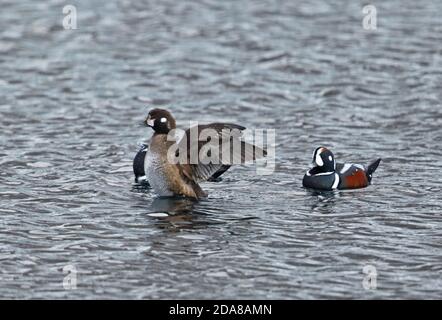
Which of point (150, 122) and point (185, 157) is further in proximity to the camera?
point (150, 122)

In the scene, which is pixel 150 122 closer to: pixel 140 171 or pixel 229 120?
pixel 140 171

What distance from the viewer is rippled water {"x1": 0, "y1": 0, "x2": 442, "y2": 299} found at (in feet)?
34.8

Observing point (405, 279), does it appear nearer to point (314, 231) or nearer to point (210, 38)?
point (314, 231)

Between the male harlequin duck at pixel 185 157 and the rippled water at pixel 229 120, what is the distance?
22 cm

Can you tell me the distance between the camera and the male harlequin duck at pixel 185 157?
1263 centimetres

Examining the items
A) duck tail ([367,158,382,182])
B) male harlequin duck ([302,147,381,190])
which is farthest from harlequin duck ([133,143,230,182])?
duck tail ([367,158,382,182])

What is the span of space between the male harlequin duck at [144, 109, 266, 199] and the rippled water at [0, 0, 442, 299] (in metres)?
0.22

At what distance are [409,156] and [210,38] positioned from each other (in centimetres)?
708

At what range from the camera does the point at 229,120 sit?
1677 cm

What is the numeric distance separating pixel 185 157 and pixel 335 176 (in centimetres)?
184

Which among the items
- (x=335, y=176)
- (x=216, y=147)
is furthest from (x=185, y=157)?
(x=335, y=176)

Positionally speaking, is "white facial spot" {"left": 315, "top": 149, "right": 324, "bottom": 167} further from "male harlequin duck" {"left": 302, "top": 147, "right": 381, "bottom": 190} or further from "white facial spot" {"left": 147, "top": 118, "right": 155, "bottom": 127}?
"white facial spot" {"left": 147, "top": 118, "right": 155, "bottom": 127}

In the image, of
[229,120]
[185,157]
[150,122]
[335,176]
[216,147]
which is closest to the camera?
[216,147]
